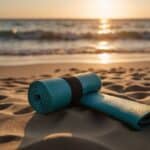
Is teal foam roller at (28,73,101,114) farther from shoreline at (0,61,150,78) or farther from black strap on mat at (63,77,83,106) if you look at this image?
shoreline at (0,61,150,78)

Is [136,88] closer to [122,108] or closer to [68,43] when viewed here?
[122,108]

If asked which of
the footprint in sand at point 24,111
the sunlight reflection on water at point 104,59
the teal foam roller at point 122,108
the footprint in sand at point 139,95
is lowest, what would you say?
the sunlight reflection on water at point 104,59

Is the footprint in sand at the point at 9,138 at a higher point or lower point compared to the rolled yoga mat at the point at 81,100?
lower

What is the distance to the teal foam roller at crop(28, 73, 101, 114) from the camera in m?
2.68

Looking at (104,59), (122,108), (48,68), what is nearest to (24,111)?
(122,108)

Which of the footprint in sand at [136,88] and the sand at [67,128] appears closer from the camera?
the sand at [67,128]

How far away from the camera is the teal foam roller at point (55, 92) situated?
105 inches

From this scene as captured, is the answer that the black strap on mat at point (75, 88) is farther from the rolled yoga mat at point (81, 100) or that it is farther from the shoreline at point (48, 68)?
the shoreline at point (48, 68)

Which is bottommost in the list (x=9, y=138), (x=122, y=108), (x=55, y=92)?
(x=9, y=138)

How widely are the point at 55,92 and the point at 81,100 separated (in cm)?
33

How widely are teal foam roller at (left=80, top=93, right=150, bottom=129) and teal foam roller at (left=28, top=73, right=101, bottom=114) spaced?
0.10 meters

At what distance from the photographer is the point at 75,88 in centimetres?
282

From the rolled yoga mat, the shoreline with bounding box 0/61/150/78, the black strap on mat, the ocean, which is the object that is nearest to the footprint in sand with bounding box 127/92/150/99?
the rolled yoga mat

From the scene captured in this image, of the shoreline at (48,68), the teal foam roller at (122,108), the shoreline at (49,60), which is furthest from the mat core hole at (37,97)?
the shoreline at (49,60)
